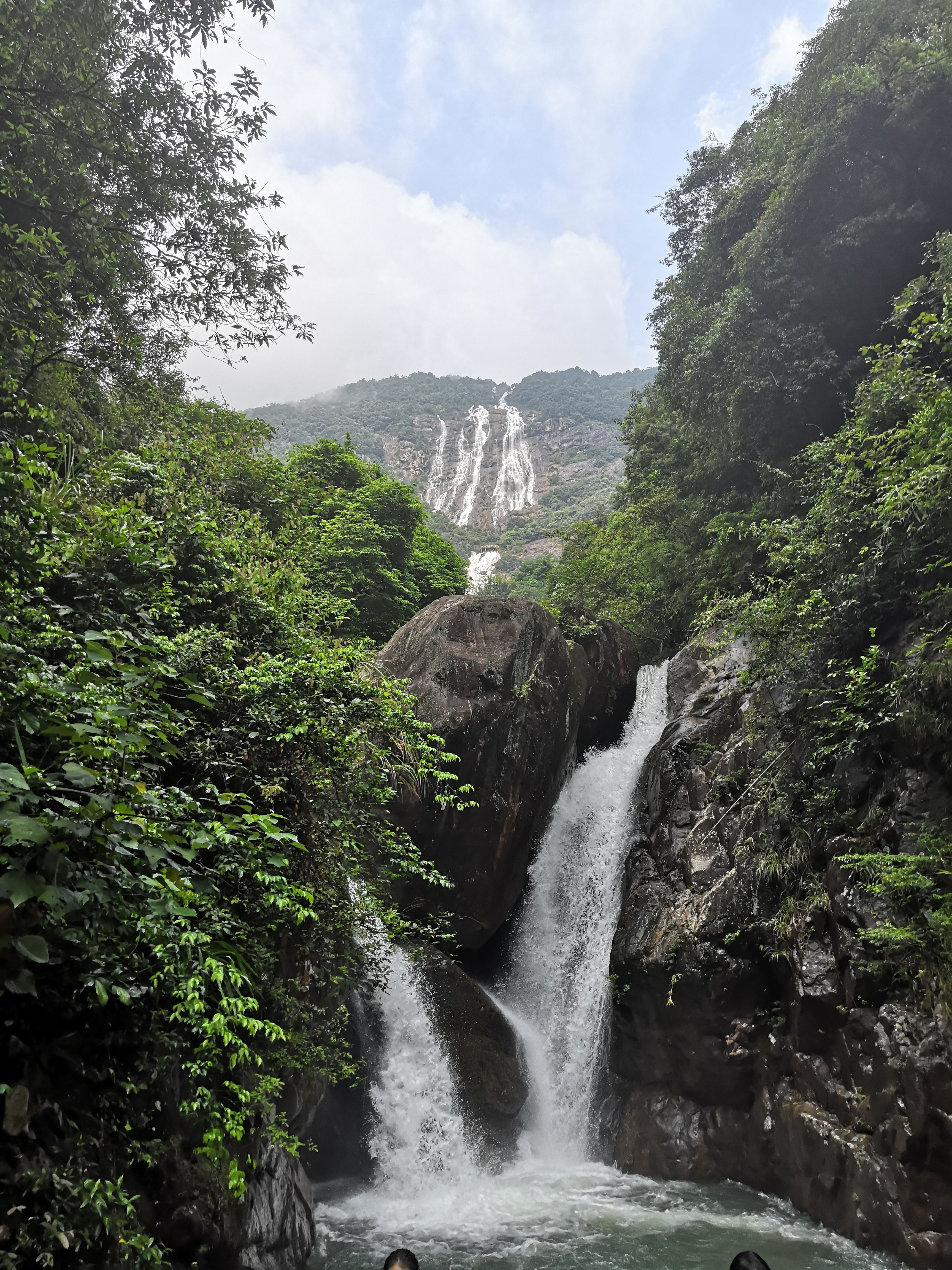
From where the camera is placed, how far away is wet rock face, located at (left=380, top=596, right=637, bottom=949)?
11.4m

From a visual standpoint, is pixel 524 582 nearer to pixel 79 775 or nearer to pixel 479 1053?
pixel 479 1053

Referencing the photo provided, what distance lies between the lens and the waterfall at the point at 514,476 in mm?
76188

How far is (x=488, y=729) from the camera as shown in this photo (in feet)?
38.8

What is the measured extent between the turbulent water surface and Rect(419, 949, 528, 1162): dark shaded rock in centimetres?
21

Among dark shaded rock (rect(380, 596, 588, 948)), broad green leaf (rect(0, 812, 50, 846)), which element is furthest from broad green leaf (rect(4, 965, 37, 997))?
dark shaded rock (rect(380, 596, 588, 948))

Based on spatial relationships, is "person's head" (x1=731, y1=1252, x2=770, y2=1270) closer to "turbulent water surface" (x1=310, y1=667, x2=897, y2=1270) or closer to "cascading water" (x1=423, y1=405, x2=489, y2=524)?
"turbulent water surface" (x1=310, y1=667, x2=897, y2=1270)

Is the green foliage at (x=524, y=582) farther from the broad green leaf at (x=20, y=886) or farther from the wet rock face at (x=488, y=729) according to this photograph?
the broad green leaf at (x=20, y=886)

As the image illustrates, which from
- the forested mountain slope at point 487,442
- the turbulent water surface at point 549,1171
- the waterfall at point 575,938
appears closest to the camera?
the turbulent water surface at point 549,1171

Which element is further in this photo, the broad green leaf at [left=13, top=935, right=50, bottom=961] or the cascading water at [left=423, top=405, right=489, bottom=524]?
the cascading water at [left=423, top=405, right=489, bottom=524]

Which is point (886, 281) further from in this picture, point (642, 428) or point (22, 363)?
point (22, 363)

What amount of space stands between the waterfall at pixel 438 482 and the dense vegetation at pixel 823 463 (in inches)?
2189

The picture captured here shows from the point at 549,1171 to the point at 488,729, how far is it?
21.5ft

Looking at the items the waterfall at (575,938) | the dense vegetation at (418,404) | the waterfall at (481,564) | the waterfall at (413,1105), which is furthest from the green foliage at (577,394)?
the waterfall at (413,1105)

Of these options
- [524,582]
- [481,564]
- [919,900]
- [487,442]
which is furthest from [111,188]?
[487,442]
